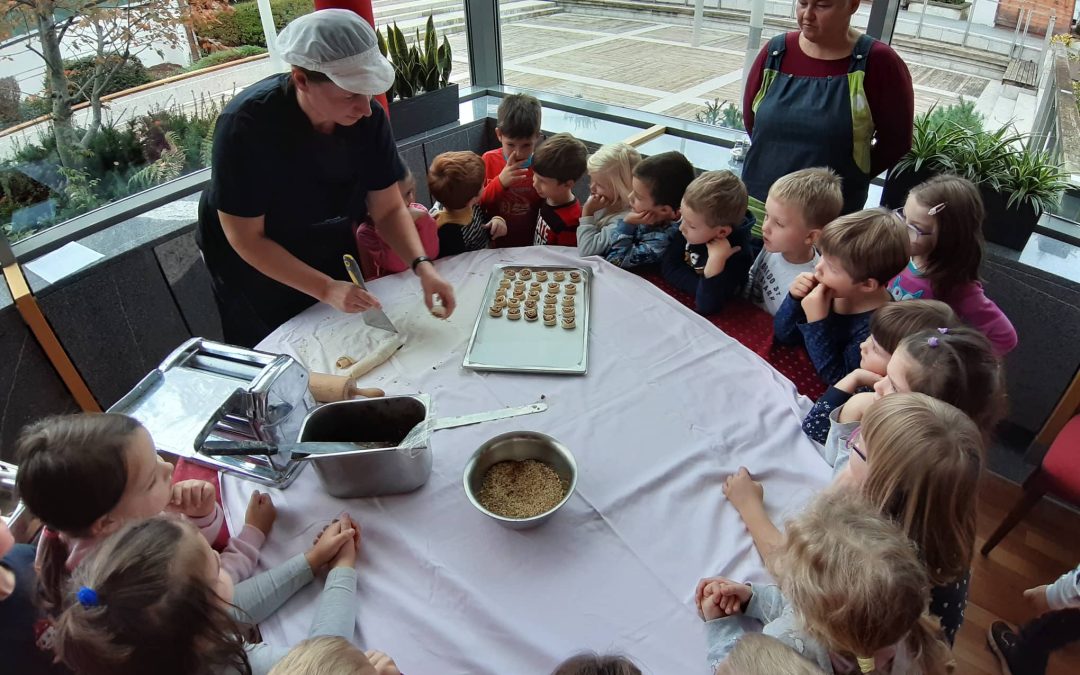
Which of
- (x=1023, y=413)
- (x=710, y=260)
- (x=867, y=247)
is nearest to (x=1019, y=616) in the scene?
(x=1023, y=413)

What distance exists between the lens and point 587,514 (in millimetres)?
1206

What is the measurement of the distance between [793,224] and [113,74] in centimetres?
281

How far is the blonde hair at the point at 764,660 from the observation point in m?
→ 0.79

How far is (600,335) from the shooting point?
67.6 inches

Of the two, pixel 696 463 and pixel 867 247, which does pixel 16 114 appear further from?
pixel 867 247

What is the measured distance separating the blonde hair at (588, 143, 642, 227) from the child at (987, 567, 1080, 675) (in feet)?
5.44

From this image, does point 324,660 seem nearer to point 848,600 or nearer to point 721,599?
point 721,599

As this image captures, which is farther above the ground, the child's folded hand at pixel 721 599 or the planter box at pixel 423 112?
the planter box at pixel 423 112

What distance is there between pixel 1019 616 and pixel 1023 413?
0.77 meters

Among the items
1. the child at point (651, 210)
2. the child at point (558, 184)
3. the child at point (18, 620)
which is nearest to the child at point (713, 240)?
the child at point (651, 210)

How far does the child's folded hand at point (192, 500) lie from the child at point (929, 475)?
1.22 metres

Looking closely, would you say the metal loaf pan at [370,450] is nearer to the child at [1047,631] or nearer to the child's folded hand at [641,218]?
the child's folded hand at [641,218]

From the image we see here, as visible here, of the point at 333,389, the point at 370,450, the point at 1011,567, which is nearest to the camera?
the point at 370,450

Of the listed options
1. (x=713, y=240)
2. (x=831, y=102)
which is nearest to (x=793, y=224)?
(x=713, y=240)
